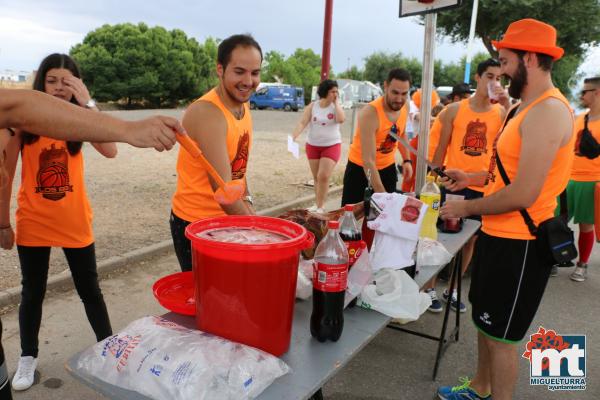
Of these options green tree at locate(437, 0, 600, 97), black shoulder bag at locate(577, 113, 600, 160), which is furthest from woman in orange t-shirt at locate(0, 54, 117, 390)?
green tree at locate(437, 0, 600, 97)

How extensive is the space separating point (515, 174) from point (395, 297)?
89 centimetres

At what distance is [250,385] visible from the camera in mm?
1282

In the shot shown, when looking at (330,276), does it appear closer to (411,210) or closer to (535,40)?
(411,210)

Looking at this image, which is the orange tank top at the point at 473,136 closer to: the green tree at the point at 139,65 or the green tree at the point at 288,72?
the green tree at the point at 139,65

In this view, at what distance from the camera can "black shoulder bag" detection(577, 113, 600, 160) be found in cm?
466

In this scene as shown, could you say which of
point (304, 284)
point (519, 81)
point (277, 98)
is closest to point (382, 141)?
point (519, 81)

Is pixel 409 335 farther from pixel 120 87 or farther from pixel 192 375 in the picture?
Result: pixel 120 87

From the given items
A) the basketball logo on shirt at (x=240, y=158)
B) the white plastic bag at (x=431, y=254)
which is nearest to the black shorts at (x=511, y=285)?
the white plastic bag at (x=431, y=254)

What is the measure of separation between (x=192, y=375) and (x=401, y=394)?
203cm

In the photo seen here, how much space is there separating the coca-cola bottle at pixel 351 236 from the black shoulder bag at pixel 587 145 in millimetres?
3963

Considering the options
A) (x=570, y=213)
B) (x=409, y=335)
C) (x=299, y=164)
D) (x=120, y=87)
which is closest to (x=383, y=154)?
(x=409, y=335)

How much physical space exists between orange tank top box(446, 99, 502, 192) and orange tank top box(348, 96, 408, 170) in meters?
0.52

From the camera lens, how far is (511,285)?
2.25 meters

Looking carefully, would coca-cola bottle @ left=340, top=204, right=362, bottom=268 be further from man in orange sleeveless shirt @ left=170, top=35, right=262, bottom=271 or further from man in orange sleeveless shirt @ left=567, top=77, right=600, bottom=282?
man in orange sleeveless shirt @ left=567, top=77, right=600, bottom=282
